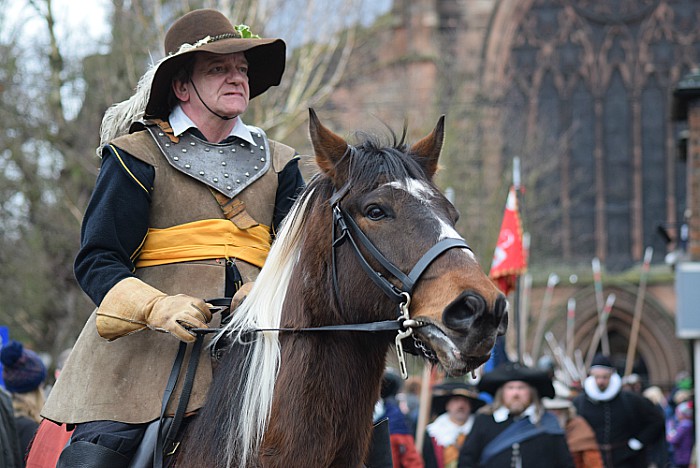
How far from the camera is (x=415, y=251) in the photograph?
3.37 m

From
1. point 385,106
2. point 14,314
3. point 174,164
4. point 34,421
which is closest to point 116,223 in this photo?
point 174,164

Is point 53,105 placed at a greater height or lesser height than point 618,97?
greater

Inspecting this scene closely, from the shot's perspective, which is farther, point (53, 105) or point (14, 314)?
point (14, 314)

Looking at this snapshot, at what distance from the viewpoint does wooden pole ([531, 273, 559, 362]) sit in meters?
28.9

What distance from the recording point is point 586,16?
32062mm

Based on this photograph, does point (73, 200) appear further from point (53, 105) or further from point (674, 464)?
point (674, 464)

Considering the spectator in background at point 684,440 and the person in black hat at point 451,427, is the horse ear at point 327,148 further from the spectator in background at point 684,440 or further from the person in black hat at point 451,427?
the spectator in background at point 684,440

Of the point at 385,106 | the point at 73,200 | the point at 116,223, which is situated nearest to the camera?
the point at 116,223

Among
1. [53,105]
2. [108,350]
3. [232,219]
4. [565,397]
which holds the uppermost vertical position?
[232,219]

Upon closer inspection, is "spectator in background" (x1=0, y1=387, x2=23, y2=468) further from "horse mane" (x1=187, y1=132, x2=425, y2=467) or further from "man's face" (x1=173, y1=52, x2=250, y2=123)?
"horse mane" (x1=187, y1=132, x2=425, y2=467)

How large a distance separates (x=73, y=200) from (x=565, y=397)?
28.5 ft

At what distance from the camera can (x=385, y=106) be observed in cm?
2861

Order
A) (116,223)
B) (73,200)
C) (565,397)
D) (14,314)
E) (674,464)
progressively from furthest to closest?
1. (14,314)
2. (73,200)
3. (674,464)
4. (565,397)
5. (116,223)

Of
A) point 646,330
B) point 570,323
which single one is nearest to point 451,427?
point 570,323
